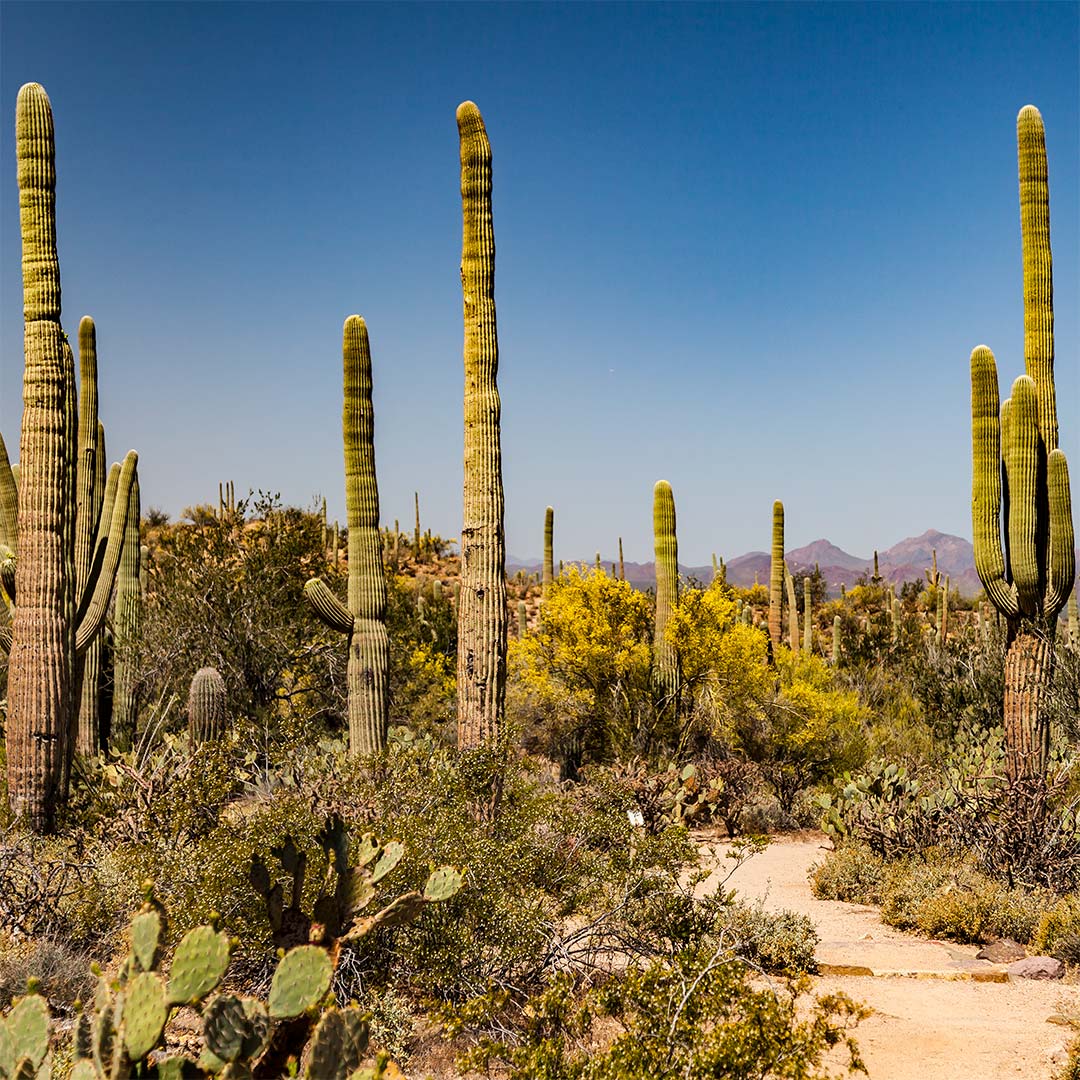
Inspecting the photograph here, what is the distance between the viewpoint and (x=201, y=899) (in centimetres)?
531

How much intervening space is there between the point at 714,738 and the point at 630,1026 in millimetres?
9834

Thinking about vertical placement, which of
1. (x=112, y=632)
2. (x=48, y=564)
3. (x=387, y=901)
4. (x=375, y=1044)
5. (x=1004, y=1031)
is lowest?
(x=1004, y=1031)

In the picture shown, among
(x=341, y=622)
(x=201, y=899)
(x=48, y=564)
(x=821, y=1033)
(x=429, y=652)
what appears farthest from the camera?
(x=429, y=652)

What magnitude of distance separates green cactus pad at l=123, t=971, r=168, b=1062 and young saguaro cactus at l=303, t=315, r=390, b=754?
745 centimetres

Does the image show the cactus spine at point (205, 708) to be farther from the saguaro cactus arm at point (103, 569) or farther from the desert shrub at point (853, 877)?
the desert shrub at point (853, 877)

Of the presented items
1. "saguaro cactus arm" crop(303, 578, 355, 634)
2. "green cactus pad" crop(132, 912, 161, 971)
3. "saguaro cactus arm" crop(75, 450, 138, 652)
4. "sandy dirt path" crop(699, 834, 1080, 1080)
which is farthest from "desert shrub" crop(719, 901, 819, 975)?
"saguaro cactus arm" crop(75, 450, 138, 652)

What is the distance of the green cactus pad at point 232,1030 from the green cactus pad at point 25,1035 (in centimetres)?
48

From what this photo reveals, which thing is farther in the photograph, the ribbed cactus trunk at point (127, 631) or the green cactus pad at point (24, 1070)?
the ribbed cactus trunk at point (127, 631)

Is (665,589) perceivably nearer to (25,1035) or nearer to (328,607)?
(328,607)

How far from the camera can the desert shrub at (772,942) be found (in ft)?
20.9

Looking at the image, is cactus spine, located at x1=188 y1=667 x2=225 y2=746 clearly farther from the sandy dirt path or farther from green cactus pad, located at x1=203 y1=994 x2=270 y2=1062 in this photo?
green cactus pad, located at x1=203 y1=994 x2=270 y2=1062

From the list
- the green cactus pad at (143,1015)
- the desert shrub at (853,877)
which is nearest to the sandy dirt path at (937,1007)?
the desert shrub at (853,877)

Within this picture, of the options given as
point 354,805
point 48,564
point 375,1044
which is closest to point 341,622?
point 48,564

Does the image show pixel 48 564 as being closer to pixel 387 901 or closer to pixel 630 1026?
pixel 387 901
